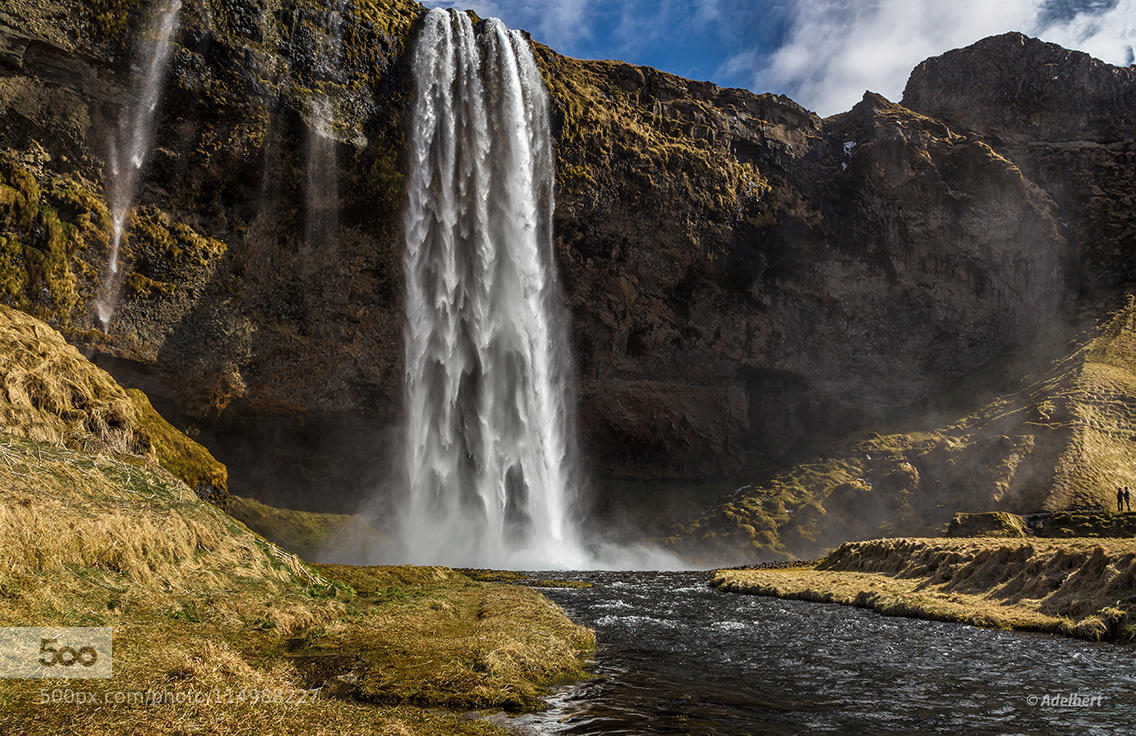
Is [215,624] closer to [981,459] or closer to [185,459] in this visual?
[185,459]

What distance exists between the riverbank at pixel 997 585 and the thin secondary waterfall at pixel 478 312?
2033 cm

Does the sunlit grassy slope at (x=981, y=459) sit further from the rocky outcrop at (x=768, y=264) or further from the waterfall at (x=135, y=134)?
the waterfall at (x=135, y=134)

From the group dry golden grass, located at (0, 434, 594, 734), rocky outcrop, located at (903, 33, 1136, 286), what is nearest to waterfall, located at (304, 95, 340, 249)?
dry golden grass, located at (0, 434, 594, 734)

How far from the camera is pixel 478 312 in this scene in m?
47.3

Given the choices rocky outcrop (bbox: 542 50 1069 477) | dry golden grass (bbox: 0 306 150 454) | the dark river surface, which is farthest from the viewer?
rocky outcrop (bbox: 542 50 1069 477)

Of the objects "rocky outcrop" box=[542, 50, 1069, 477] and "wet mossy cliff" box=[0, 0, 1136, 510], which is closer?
"wet mossy cliff" box=[0, 0, 1136, 510]

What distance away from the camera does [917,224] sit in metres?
66.1
